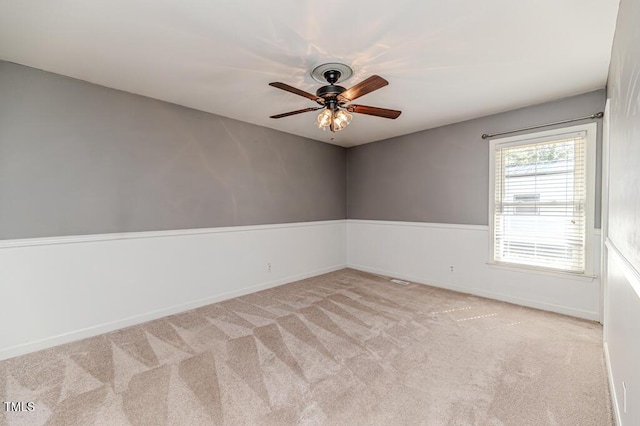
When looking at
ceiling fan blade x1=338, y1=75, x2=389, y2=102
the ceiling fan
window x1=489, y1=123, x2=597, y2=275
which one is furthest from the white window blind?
ceiling fan blade x1=338, y1=75, x2=389, y2=102

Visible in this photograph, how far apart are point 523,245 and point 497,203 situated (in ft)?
1.94

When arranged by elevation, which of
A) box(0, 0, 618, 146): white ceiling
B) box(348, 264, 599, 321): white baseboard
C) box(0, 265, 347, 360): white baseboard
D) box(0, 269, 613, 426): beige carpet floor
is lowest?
box(0, 269, 613, 426): beige carpet floor

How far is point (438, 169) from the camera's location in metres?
4.20

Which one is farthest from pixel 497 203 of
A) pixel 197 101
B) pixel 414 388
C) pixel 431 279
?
pixel 197 101

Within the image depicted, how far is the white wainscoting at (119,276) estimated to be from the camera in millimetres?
2375

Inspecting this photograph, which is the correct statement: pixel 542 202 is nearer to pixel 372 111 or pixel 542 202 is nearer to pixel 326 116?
pixel 372 111

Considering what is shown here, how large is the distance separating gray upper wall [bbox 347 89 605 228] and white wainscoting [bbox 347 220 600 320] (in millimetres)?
210

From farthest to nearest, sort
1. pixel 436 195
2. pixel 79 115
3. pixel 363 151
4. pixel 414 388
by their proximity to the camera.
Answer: pixel 363 151 < pixel 436 195 < pixel 79 115 < pixel 414 388

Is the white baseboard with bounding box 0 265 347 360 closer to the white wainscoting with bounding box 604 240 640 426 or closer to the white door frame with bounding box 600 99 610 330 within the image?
the white wainscoting with bounding box 604 240 640 426

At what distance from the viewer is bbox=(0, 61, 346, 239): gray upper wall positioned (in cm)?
239

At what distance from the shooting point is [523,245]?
11.3ft

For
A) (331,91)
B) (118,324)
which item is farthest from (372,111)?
(118,324)

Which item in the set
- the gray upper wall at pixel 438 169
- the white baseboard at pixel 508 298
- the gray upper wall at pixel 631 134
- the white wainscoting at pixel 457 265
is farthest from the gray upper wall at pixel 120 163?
the gray upper wall at pixel 631 134

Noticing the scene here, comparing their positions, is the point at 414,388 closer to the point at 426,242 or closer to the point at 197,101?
the point at 426,242
